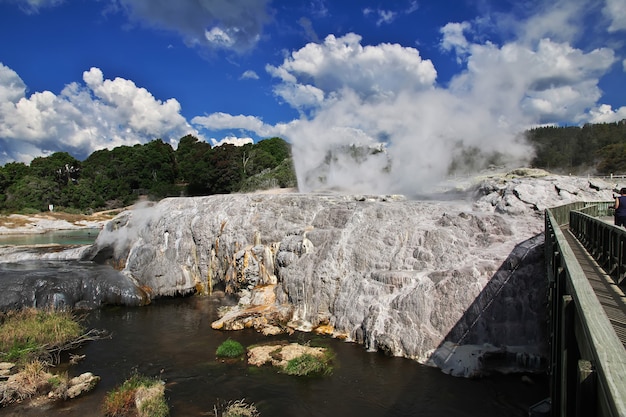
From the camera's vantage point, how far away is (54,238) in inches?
1758

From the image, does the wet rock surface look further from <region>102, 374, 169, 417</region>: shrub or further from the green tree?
the green tree

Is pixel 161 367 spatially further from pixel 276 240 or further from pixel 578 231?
pixel 578 231

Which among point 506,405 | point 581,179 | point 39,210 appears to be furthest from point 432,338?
point 39,210

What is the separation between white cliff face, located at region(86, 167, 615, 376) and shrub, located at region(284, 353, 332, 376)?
2.24 m

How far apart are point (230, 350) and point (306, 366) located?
2.83 meters

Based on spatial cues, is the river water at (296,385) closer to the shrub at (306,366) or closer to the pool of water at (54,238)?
the shrub at (306,366)

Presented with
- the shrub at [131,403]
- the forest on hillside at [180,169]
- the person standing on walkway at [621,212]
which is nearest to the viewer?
the shrub at [131,403]

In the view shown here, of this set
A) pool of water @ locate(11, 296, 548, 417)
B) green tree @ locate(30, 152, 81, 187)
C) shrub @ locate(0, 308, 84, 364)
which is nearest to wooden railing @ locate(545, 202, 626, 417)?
pool of water @ locate(11, 296, 548, 417)

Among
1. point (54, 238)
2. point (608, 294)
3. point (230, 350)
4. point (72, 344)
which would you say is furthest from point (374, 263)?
point (54, 238)

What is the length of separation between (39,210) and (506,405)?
69595mm

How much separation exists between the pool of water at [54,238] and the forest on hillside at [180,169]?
14.1m

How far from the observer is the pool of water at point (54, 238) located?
40.5 m

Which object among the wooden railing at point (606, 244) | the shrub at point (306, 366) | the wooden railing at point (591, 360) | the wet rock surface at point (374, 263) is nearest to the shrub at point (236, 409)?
the shrub at point (306, 366)

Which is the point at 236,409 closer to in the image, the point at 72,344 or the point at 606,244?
the point at 72,344
